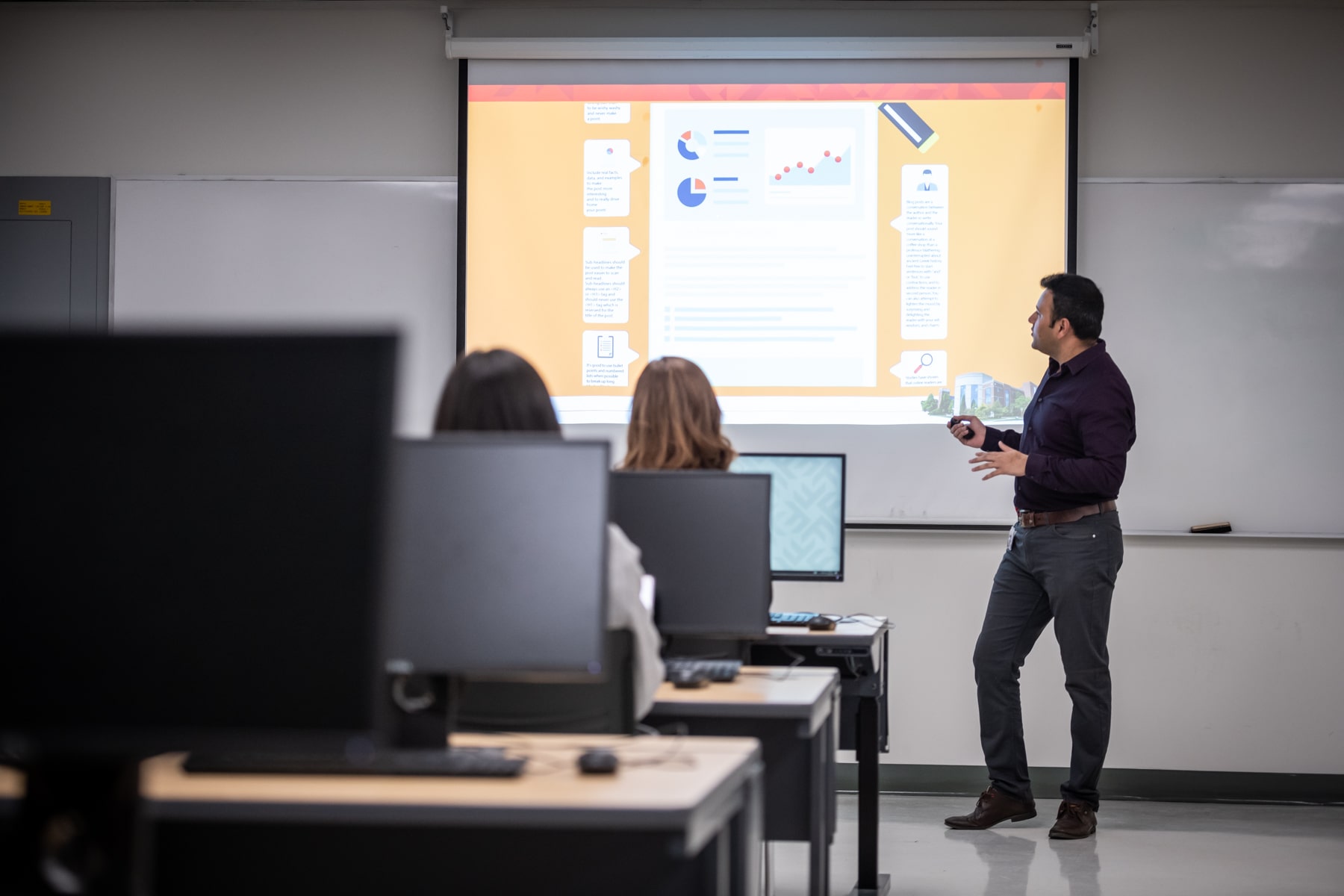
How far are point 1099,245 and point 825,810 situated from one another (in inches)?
105

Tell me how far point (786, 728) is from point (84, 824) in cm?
143

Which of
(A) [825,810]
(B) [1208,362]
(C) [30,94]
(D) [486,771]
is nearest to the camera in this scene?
(D) [486,771]

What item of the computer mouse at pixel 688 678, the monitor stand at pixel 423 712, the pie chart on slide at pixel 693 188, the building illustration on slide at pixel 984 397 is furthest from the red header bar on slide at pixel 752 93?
the monitor stand at pixel 423 712

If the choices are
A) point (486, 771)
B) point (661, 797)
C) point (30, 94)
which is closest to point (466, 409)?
point (486, 771)

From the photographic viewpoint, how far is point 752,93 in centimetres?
448

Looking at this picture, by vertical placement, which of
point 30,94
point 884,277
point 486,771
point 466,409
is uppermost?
point 30,94

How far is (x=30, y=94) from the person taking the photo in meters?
4.66

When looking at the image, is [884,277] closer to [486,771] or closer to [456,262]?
[456,262]

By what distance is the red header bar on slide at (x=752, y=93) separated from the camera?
14.4 ft

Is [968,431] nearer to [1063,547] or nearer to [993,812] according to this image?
[1063,547]

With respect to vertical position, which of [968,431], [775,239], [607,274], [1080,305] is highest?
[775,239]

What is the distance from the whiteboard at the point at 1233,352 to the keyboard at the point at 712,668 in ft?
8.12

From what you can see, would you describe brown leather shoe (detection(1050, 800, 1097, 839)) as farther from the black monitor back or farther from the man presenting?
the black monitor back

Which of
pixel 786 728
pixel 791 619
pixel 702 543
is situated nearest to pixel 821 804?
pixel 786 728
